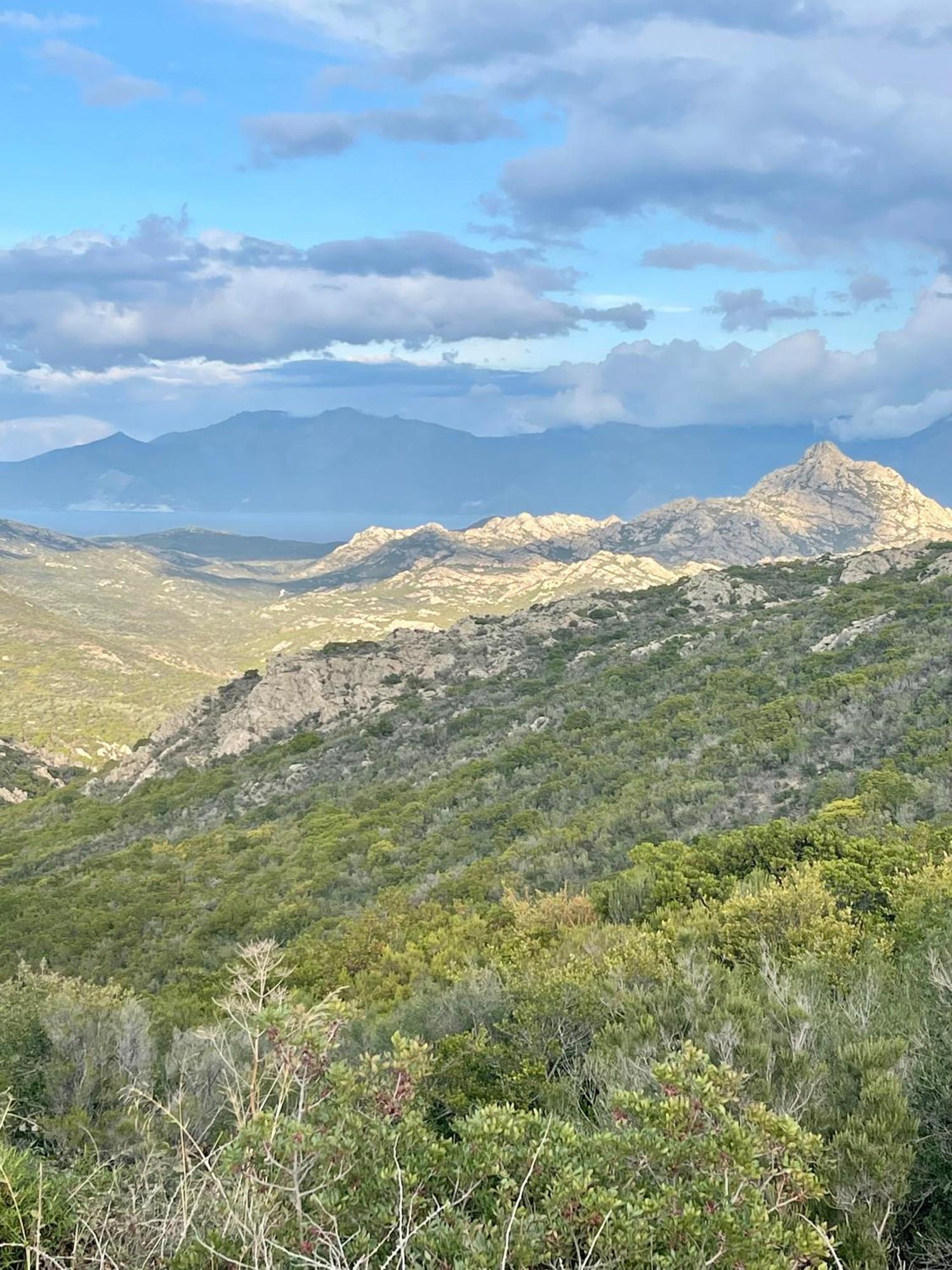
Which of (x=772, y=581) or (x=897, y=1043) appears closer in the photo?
(x=897, y=1043)

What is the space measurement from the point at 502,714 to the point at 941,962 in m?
37.6

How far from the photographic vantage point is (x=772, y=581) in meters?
69.2

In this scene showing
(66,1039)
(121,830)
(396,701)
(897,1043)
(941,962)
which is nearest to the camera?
(897,1043)

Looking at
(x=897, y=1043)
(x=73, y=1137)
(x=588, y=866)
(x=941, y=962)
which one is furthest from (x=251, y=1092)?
(x=588, y=866)

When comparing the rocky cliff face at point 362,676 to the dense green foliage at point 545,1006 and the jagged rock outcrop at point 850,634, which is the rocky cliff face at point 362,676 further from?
the dense green foliage at point 545,1006

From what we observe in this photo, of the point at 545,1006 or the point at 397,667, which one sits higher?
the point at 397,667

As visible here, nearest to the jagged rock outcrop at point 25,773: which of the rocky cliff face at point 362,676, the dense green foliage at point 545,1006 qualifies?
the rocky cliff face at point 362,676

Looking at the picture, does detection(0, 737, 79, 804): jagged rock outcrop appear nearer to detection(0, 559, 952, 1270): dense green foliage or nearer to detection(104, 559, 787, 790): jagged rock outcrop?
detection(104, 559, 787, 790): jagged rock outcrop

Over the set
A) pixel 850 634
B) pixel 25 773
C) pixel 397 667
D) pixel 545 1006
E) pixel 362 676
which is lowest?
pixel 25 773

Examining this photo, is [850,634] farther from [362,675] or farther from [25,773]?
[25,773]

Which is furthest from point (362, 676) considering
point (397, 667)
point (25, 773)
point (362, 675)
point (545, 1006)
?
point (545, 1006)

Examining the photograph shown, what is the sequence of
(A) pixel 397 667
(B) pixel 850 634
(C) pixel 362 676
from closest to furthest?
1. (B) pixel 850 634
2. (C) pixel 362 676
3. (A) pixel 397 667

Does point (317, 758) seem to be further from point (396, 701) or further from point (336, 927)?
point (336, 927)

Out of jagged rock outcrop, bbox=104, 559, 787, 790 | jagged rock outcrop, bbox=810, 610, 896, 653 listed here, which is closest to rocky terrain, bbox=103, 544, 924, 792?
jagged rock outcrop, bbox=104, 559, 787, 790
